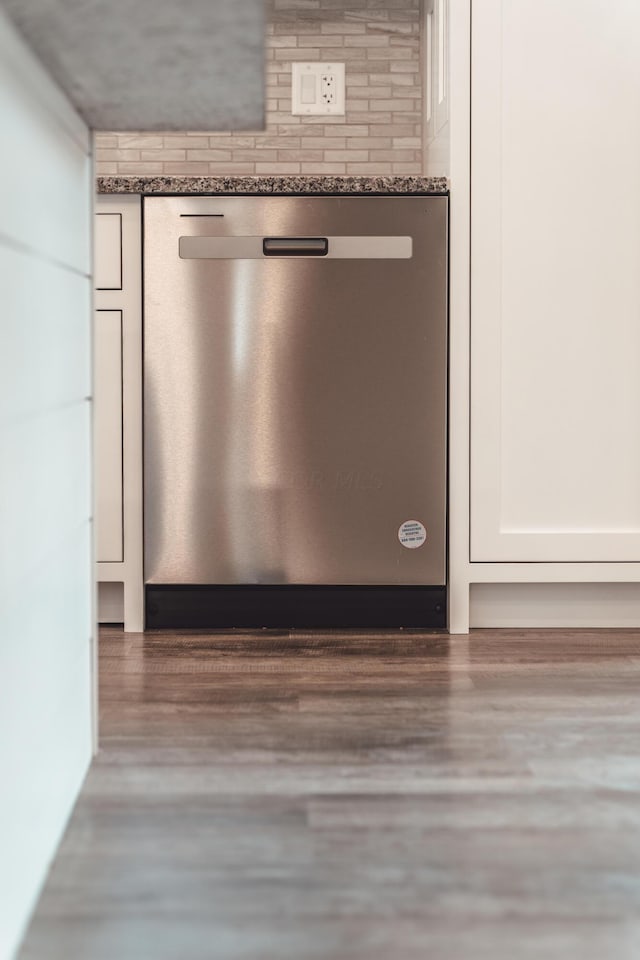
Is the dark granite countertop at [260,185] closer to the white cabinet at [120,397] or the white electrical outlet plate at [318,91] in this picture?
the white cabinet at [120,397]

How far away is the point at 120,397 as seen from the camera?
2037 mm

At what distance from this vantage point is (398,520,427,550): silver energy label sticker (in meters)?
2.03

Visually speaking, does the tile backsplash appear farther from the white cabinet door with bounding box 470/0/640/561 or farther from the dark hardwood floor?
the dark hardwood floor

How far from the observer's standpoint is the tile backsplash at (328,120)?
8.69 feet

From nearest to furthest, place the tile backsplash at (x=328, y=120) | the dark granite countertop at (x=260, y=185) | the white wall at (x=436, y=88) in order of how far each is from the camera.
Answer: the dark granite countertop at (x=260, y=185)
the white wall at (x=436, y=88)
the tile backsplash at (x=328, y=120)

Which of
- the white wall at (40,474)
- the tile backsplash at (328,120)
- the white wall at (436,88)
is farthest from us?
the tile backsplash at (328,120)

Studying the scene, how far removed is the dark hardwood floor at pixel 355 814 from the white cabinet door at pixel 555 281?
346mm

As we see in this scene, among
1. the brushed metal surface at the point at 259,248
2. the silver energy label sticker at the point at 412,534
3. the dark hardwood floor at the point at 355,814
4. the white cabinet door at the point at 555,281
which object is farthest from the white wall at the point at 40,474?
the white cabinet door at the point at 555,281

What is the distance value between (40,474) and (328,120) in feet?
6.52

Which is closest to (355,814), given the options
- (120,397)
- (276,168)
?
(120,397)

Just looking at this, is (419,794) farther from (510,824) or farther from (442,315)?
(442,315)

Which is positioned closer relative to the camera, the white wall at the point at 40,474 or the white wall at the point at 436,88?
the white wall at the point at 40,474

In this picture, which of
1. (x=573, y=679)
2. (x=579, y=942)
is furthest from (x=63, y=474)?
(x=573, y=679)

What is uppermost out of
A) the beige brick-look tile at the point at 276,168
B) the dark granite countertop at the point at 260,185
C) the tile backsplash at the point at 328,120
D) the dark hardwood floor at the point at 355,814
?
the tile backsplash at the point at 328,120
